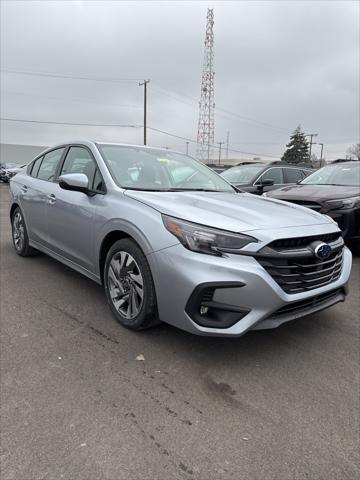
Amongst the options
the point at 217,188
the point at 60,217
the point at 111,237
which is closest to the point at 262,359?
the point at 111,237

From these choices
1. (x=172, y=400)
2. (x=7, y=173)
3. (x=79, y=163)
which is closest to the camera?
(x=172, y=400)

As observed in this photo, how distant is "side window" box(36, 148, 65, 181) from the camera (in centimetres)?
439

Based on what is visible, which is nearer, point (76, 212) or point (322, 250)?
point (322, 250)

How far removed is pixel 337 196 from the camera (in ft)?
17.8

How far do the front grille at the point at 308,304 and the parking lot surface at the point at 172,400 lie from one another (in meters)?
0.38

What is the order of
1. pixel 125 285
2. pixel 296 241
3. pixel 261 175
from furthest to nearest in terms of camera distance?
pixel 261 175 < pixel 125 285 < pixel 296 241

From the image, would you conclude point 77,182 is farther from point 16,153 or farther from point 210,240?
point 16,153

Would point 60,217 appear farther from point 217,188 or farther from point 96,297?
point 217,188

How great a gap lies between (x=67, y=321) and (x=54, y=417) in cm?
126

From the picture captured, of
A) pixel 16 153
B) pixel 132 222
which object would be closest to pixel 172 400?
pixel 132 222

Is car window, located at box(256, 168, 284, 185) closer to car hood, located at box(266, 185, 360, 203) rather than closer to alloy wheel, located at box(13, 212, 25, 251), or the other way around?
car hood, located at box(266, 185, 360, 203)

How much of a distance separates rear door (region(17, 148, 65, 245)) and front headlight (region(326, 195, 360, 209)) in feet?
12.0

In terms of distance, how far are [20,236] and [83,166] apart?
1.96 meters

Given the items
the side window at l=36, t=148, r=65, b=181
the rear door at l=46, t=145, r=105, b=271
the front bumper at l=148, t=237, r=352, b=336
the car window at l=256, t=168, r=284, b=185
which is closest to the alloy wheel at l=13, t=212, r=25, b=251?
the side window at l=36, t=148, r=65, b=181
